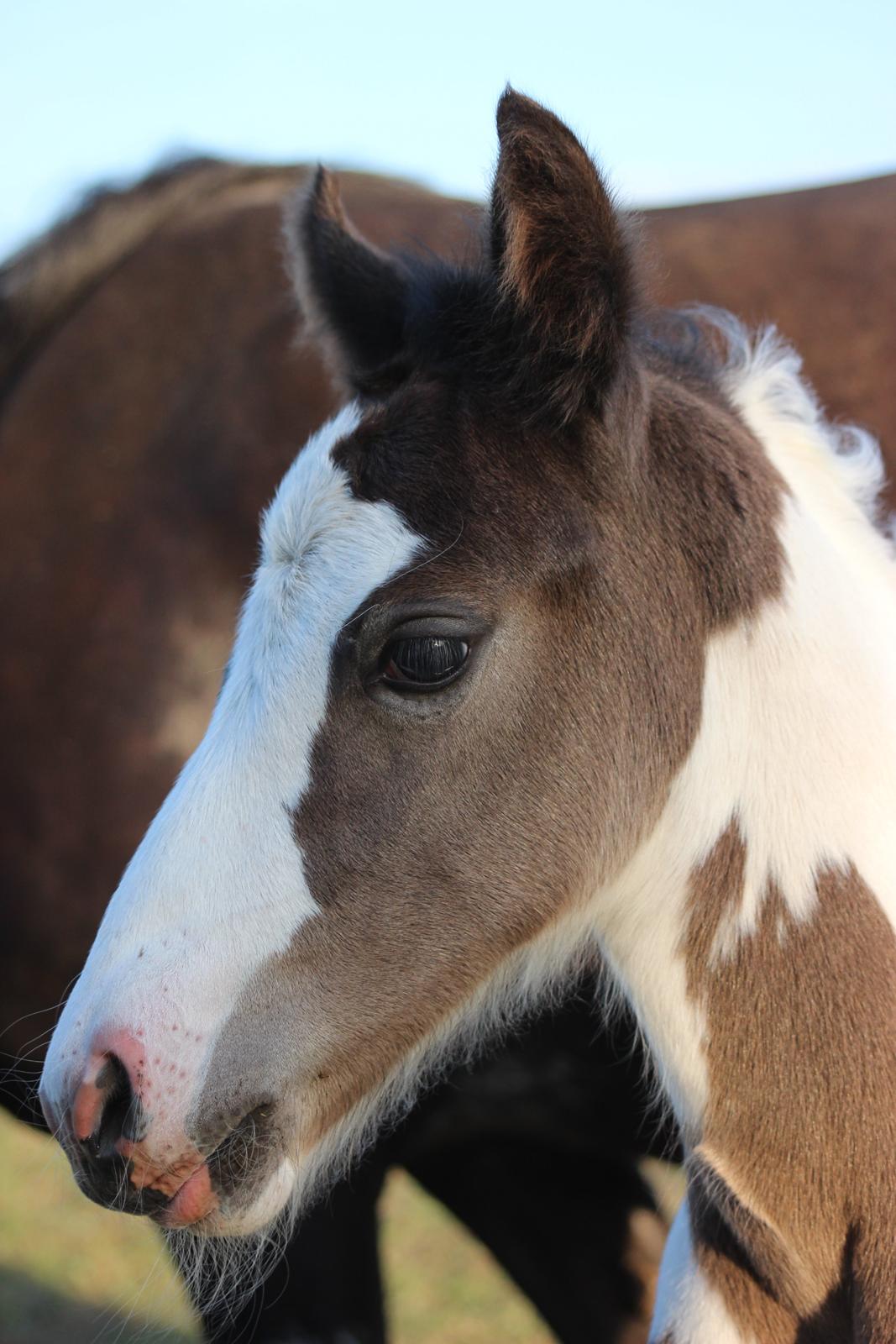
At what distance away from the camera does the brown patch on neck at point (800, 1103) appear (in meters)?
1.63

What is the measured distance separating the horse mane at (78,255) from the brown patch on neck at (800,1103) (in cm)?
267

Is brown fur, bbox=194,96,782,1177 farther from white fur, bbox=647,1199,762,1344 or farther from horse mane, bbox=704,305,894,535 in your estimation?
white fur, bbox=647,1199,762,1344

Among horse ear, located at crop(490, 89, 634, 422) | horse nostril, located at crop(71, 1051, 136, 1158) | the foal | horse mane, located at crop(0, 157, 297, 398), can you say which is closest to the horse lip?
the foal

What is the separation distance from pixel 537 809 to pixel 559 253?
72cm

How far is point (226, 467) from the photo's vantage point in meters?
3.16

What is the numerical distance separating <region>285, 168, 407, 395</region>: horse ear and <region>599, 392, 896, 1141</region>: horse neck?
2.46 feet

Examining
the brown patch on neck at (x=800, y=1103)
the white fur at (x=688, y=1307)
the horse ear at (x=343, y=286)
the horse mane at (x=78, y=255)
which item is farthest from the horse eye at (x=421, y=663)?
the horse mane at (x=78, y=255)

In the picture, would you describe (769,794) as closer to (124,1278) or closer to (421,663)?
(421,663)

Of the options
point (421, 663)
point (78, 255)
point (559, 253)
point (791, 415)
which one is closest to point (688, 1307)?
point (421, 663)

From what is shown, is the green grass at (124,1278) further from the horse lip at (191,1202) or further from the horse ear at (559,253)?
the horse ear at (559,253)

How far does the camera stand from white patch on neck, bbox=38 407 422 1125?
1514 mm

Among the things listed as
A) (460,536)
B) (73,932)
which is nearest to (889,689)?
(460,536)

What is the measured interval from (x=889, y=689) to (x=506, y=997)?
697 mm

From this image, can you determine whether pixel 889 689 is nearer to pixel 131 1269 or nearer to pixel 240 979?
pixel 240 979
